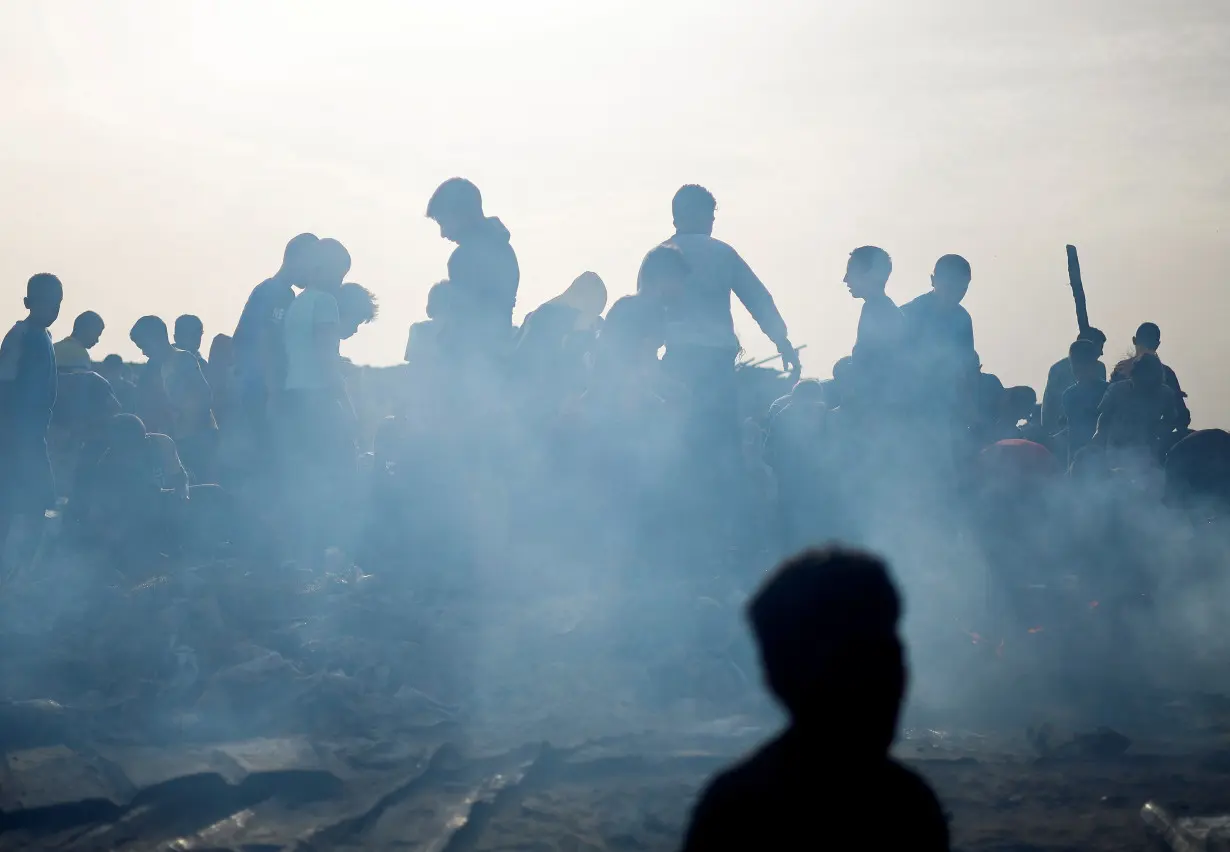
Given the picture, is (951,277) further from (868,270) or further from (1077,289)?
(1077,289)

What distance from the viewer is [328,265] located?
27.7 ft

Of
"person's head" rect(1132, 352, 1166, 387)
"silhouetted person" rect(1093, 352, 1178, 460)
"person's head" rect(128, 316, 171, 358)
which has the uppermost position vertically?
"person's head" rect(128, 316, 171, 358)

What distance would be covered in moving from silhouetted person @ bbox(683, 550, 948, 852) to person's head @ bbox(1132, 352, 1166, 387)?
814cm

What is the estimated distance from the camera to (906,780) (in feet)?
6.90

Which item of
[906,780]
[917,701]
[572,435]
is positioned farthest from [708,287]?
[906,780]

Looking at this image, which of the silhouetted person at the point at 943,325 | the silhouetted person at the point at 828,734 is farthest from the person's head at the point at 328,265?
the silhouetted person at the point at 828,734

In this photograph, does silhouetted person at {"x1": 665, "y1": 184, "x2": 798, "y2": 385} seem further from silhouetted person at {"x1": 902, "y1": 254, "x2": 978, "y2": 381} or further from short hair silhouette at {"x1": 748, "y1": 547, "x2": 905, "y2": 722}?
short hair silhouette at {"x1": 748, "y1": 547, "x2": 905, "y2": 722}

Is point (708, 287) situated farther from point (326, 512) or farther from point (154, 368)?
point (154, 368)

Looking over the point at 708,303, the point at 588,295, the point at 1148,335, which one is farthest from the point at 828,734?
the point at 1148,335

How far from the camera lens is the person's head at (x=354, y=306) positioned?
A: 907 centimetres

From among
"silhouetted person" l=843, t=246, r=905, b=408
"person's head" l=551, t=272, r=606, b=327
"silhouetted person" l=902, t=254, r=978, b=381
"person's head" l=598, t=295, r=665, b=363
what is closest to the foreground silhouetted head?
"person's head" l=551, t=272, r=606, b=327

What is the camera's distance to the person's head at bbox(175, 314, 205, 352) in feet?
33.9

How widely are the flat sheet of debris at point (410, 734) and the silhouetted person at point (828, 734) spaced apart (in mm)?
2876

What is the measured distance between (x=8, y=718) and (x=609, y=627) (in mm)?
3407
